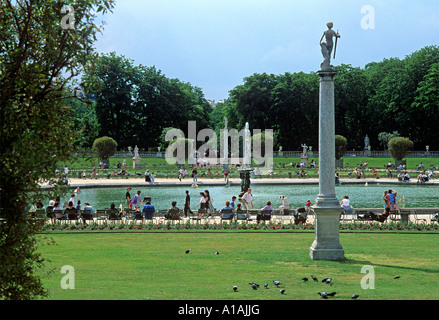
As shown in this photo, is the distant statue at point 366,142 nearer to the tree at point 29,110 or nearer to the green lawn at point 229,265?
the green lawn at point 229,265

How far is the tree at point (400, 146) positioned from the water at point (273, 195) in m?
21.1

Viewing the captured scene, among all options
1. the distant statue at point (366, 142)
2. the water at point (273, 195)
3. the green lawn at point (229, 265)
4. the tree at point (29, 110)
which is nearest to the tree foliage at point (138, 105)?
the distant statue at point (366, 142)

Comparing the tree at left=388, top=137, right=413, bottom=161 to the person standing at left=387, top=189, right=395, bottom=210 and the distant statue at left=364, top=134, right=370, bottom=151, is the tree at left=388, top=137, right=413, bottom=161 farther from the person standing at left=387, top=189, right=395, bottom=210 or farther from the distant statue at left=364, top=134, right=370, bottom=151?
the person standing at left=387, top=189, right=395, bottom=210

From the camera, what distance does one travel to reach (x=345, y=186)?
43656 millimetres

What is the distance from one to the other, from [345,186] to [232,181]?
9.20m

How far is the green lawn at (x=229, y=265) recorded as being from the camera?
32.1ft

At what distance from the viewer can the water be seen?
31.9 m

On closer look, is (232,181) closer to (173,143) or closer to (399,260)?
(173,143)

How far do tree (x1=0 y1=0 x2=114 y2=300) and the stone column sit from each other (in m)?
7.68

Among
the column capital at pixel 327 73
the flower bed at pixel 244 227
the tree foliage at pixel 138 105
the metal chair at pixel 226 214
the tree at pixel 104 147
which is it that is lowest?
the flower bed at pixel 244 227

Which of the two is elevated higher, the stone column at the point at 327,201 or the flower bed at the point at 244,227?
the stone column at the point at 327,201

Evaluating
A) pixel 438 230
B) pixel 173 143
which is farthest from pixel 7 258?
pixel 173 143

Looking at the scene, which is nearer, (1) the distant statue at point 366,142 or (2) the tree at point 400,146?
(2) the tree at point 400,146

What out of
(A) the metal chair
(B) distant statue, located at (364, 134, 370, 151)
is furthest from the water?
(B) distant statue, located at (364, 134, 370, 151)
